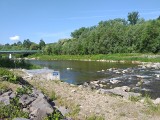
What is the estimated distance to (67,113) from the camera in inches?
537

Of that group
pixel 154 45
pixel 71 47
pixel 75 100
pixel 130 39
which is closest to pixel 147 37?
pixel 154 45

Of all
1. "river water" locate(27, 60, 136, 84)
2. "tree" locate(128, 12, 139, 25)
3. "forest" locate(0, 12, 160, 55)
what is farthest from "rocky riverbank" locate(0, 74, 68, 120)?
"tree" locate(128, 12, 139, 25)

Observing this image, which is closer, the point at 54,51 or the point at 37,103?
the point at 37,103

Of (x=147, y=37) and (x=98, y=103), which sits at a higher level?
(x=147, y=37)

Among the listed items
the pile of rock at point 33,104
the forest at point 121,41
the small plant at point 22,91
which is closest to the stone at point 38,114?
the pile of rock at point 33,104

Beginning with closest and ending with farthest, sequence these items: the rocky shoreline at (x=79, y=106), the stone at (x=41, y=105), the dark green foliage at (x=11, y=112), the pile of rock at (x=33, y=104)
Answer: the pile of rock at (x=33, y=104) < the dark green foliage at (x=11, y=112) < the stone at (x=41, y=105) < the rocky shoreline at (x=79, y=106)

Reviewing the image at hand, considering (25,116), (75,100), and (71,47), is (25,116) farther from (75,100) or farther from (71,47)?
(71,47)

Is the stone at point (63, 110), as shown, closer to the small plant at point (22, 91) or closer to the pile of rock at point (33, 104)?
the pile of rock at point (33, 104)

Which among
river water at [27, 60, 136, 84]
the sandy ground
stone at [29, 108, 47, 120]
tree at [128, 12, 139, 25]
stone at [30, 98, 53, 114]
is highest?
tree at [128, 12, 139, 25]

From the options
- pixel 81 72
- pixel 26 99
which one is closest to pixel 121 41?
pixel 81 72

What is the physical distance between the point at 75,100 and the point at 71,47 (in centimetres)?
10555

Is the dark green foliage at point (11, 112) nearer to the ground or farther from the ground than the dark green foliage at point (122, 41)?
nearer to the ground

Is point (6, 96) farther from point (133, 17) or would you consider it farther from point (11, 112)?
point (133, 17)

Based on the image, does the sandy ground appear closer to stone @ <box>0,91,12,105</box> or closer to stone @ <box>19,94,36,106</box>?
stone @ <box>19,94,36,106</box>
